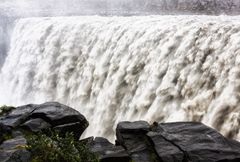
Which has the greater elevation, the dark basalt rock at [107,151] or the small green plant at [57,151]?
the small green plant at [57,151]

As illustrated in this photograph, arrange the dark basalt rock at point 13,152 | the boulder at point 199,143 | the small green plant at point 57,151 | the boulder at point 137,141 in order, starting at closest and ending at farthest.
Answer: the small green plant at point 57,151 → the boulder at point 199,143 → the dark basalt rock at point 13,152 → the boulder at point 137,141

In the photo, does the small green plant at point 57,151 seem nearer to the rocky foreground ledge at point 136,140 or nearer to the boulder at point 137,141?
the rocky foreground ledge at point 136,140

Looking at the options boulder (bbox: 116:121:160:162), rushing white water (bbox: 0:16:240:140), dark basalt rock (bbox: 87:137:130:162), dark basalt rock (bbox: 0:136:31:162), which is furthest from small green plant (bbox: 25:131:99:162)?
rushing white water (bbox: 0:16:240:140)

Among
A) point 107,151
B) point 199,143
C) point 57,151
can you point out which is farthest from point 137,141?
point 57,151

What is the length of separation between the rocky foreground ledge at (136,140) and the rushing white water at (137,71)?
1.97 metres

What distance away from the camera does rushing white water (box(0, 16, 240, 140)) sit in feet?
37.7

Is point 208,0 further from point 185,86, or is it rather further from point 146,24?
point 185,86

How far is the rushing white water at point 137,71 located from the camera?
1148 centimetres

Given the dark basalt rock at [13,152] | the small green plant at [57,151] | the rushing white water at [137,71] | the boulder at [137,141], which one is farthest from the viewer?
the rushing white water at [137,71]

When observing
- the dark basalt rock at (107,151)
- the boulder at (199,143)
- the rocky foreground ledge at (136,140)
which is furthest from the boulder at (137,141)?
the boulder at (199,143)

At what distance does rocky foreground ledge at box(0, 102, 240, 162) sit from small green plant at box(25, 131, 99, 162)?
22 cm

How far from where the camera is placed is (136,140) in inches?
341

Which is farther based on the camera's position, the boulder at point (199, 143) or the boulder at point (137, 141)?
the boulder at point (137, 141)

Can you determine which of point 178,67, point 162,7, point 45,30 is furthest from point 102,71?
point 162,7
